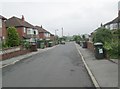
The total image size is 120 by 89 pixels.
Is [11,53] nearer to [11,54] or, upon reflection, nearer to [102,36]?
[11,54]

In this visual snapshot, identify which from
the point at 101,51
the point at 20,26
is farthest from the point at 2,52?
the point at 20,26

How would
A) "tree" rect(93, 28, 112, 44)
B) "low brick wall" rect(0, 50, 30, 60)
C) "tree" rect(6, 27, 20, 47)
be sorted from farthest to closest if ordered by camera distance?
"tree" rect(6, 27, 20, 47)
"tree" rect(93, 28, 112, 44)
"low brick wall" rect(0, 50, 30, 60)

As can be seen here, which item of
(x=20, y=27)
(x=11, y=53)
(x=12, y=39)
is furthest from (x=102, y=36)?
(x=20, y=27)

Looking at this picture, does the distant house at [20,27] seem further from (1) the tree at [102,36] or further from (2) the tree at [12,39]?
(1) the tree at [102,36]

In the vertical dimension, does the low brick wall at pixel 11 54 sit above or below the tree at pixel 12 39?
below

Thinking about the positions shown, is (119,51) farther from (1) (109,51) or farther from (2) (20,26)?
(2) (20,26)

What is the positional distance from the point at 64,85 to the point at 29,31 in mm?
55585

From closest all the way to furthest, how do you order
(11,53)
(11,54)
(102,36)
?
(11,54)
(11,53)
(102,36)

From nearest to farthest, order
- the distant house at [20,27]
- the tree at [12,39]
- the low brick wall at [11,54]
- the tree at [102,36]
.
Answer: the low brick wall at [11,54] → the tree at [102,36] → the tree at [12,39] → the distant house at [20,27]

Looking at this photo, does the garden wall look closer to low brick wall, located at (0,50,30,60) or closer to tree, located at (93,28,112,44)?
low brick wall, located at (0,50,30,60)

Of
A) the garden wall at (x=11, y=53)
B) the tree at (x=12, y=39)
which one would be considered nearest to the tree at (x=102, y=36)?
the garden wall at (x=11, y=53)

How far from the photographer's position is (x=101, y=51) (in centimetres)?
2186

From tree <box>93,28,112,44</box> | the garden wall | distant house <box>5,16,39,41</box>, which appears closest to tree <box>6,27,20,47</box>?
the garden wall

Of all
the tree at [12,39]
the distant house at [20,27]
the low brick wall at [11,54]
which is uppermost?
the distant house at [20,27]
